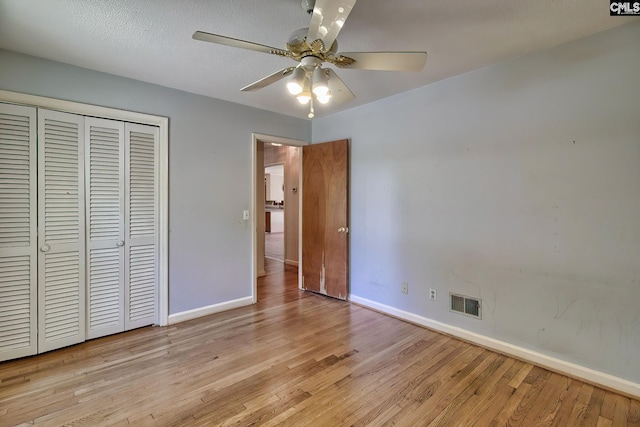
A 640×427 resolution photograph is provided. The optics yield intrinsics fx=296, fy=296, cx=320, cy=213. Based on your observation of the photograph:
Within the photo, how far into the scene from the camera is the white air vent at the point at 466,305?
267 cm

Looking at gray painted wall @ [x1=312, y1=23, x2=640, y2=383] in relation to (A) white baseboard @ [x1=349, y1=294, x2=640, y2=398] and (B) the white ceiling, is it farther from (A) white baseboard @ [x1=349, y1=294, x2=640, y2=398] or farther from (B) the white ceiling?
(B) the white ceiling

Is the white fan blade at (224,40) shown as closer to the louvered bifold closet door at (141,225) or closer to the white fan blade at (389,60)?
the white fan blade at (389,60)

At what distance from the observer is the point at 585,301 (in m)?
2.12

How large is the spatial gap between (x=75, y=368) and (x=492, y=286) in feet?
11.2

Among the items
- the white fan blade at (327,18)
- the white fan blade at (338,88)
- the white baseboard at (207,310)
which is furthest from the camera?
the white baseboard at (207,310)

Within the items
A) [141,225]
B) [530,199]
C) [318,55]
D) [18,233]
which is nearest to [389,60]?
[318,55]

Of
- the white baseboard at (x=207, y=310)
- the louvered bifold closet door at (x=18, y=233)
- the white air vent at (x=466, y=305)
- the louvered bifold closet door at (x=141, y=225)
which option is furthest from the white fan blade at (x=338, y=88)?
the white baseboard at (x=207, y=310)

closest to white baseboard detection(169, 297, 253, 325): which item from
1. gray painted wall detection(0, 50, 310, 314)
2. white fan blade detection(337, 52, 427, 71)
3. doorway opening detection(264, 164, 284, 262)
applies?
gray painted wall detection(0, 50, 310, 314)

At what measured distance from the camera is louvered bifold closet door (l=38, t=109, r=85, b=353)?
7.98 ft

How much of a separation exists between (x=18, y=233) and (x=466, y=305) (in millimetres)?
3824

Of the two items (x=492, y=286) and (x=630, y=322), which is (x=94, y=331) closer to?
(x=492, y=286)

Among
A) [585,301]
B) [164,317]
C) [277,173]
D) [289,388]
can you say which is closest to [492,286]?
[585,301]

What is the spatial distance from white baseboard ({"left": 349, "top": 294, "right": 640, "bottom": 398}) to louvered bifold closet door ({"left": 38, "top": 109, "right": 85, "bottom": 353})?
3073 millimetres

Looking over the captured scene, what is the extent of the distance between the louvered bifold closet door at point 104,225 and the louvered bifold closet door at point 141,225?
0.06m
